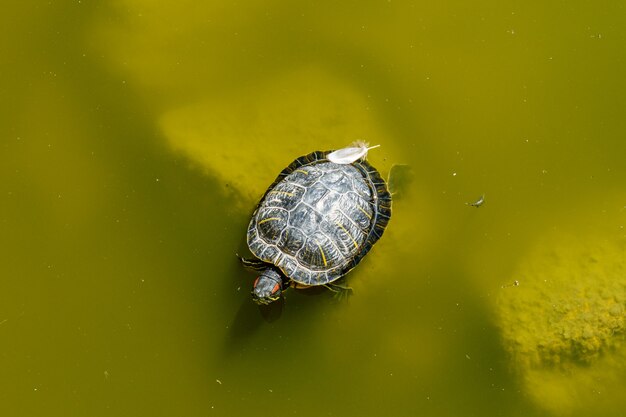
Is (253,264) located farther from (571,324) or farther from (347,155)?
(571,324)

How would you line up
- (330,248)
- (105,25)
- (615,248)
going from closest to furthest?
(330,248) → (615,248) → (105,25)

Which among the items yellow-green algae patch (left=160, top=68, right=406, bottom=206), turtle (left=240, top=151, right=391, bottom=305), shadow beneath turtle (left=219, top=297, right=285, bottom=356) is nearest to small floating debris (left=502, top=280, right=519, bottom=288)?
turtle (left=240, top=151, right=391, bottom=305)

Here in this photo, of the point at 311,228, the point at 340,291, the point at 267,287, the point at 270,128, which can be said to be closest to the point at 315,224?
the point at 311,228

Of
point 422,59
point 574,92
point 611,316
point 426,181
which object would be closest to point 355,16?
point 422,59

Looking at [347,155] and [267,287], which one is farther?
[347,155]

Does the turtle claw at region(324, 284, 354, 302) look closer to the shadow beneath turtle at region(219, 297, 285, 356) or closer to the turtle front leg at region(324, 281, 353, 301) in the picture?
the turtle front leg at region(324, 281, 353, 301)

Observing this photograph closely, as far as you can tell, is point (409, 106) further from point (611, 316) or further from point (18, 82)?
point (18, 82)
